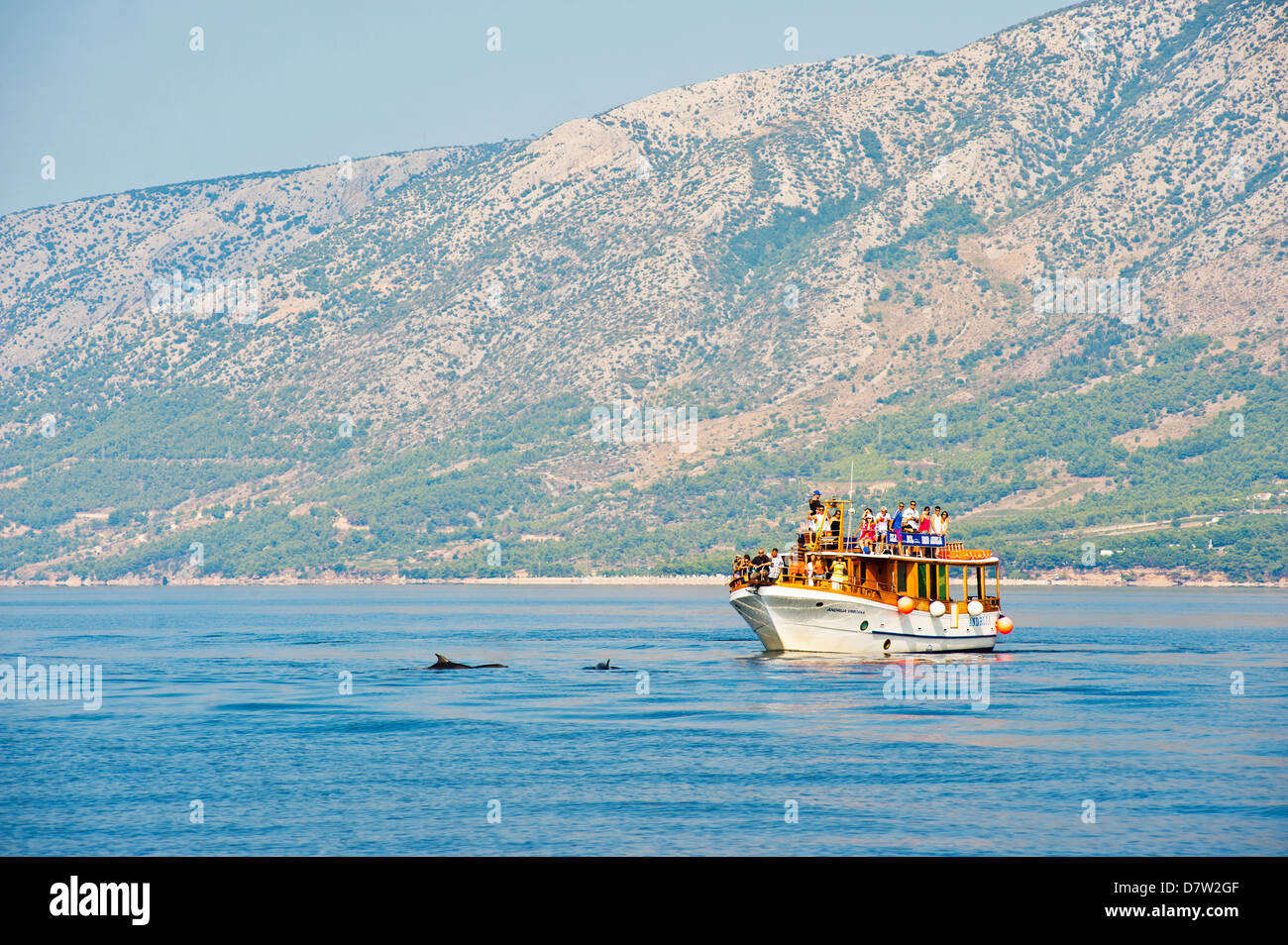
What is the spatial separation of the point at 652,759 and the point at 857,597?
33.0 m

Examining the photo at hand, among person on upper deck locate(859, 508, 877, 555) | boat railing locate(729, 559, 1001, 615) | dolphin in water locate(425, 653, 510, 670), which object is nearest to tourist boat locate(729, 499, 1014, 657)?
boat railing locate(729, 559, 1001, 615)

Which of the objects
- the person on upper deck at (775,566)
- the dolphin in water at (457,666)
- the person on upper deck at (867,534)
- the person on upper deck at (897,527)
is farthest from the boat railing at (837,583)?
the dolphin in water at (457,666)

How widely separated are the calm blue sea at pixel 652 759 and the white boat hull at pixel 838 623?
1.48 meters

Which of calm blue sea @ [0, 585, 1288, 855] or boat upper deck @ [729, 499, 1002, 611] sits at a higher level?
boat upper deck @ [729, 499, 1002, 611]

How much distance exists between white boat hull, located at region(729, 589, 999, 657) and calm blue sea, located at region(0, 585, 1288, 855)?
4.84 feet

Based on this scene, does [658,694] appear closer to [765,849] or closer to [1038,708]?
[1038,708]

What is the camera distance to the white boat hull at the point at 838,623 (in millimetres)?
83562

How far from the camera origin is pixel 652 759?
52.4 metres

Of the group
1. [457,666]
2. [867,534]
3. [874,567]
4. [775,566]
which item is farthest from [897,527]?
[457,666]

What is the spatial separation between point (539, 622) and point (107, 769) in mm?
107824

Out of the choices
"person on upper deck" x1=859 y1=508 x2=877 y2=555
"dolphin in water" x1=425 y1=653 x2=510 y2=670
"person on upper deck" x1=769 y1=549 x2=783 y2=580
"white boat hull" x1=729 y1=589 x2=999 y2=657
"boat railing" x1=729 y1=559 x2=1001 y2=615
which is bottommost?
"dolphin in water" x1=425 y1=653 x2=510 y2=670

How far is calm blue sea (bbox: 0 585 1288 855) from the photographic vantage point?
1565 inches

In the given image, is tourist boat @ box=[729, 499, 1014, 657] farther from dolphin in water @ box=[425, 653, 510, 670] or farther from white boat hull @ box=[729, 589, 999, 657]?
dolphin in water @ box=[425, 653, 510, 670]

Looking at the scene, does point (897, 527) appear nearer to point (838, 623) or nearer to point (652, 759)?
point (838, 623)
